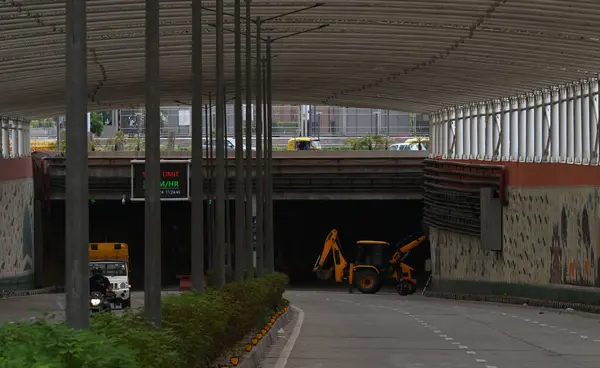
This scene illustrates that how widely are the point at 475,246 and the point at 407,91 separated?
7380 mm

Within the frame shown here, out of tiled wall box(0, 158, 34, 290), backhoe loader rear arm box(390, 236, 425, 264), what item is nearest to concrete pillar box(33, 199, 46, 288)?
tiled wall box(0, 158, 34, 290)

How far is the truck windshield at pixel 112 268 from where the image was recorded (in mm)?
51562

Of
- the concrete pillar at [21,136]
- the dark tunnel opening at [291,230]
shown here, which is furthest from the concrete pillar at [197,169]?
the dark tunnel opening at [291,230]

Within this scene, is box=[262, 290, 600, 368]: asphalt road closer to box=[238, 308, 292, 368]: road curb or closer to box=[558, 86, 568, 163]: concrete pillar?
box=[238, 308, 292, 368]: road curb

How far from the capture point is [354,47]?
48281 mm

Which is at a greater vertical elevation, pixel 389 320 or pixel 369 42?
pixel 369 42

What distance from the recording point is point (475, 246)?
2458 inches

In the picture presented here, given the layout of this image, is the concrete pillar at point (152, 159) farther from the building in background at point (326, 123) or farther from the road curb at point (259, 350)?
the building in background at point (326, 123)

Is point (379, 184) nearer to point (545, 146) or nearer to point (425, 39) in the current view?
point (545, 146)

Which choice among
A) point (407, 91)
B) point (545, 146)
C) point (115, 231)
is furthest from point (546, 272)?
point (115, 231)

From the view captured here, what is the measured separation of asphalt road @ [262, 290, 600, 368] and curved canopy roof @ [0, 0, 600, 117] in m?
7.90

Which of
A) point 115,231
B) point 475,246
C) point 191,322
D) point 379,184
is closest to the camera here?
point 191,322

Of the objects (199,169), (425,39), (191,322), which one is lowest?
(191,322)

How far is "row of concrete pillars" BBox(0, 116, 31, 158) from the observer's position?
2715 inches
